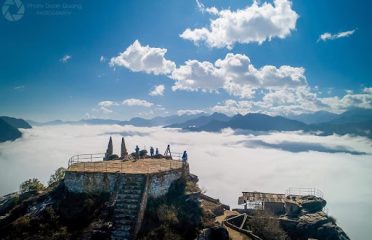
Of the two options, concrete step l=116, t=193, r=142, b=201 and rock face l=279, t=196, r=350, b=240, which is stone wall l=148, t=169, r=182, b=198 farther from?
rock face l=279, t=196, r=350, b=240

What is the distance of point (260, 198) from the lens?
49.5 meters

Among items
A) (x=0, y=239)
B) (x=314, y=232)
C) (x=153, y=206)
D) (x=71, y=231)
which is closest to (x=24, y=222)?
(x=0, y=239)

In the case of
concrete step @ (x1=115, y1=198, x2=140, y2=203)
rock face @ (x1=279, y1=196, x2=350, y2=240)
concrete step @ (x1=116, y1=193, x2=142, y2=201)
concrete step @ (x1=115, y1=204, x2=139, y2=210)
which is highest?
concrete step @ (x1=116, y1=193, x2=142, y2=201)

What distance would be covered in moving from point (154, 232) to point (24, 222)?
11.7 meters

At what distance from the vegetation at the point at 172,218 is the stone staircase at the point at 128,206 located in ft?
3.85

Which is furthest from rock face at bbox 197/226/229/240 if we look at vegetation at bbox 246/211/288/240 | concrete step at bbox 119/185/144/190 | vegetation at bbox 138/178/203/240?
vegetation at bbox 246/211/288/240

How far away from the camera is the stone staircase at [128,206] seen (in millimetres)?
27594

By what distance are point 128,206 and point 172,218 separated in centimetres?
401

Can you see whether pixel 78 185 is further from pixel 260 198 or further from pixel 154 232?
pixel 260 198

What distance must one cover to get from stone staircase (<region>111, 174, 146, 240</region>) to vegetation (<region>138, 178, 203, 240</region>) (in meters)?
1.17

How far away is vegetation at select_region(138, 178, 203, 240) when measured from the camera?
28219 millimetres

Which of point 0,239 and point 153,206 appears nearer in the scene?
point 0,239

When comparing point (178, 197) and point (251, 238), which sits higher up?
point (178, 197)

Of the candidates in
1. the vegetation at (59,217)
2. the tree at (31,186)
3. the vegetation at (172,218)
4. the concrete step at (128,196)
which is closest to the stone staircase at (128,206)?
the concrete step at (128,196)
